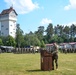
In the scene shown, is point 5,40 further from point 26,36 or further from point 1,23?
point 1,23

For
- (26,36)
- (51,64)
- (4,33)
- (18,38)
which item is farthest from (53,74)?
(4,33)

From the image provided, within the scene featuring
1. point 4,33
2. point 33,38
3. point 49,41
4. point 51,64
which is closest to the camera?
point 51,64

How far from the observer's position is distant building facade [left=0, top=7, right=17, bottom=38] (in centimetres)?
12812

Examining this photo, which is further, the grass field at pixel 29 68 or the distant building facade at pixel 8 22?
the distant building facade at pixel 8 22

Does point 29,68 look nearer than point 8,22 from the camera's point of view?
Yes

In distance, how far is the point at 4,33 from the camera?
128875mm

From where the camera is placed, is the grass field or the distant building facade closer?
the grass field

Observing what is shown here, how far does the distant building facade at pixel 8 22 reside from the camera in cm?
12812

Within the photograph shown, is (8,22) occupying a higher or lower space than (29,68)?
higher

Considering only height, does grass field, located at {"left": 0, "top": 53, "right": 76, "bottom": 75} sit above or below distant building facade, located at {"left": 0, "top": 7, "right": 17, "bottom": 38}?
below

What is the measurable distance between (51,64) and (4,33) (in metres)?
114

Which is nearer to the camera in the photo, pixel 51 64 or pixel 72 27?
pixel 51 64

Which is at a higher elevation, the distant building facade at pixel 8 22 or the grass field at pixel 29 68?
the distant building facade at pixel 8 22

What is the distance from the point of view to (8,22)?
422 feet
